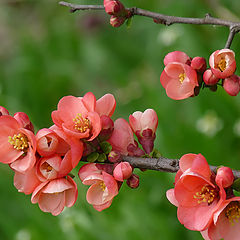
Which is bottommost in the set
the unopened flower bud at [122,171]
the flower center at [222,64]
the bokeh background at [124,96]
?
the bokeh background at [124,96]

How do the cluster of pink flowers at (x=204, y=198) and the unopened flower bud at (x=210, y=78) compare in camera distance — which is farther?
the unopened flower bud at (x=210, y=78)

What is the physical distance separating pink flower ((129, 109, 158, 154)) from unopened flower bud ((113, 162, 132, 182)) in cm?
12

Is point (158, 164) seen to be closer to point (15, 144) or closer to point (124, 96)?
point (15, 144)

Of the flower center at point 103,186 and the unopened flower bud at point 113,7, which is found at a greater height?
the unopened flower bud at point 113,7

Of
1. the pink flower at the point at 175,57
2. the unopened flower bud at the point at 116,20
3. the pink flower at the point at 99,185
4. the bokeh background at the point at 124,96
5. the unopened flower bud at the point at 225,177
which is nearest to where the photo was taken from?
the unopened flower bud at the point at 225,177

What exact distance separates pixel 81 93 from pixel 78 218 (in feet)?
4.78

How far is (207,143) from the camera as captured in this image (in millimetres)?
1958

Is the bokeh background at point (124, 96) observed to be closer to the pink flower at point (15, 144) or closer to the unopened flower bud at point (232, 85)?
the unopened flower bud at point (232, 85)

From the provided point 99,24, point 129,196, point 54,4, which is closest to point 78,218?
point 129,196

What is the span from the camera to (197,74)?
3.12ft

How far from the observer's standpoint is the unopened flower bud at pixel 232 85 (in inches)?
35.4

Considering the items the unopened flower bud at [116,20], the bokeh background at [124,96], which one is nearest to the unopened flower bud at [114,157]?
the unopened flower bud at [116,20]

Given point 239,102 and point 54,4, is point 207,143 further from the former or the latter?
point 54,4

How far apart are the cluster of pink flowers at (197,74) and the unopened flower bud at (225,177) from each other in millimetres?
210
